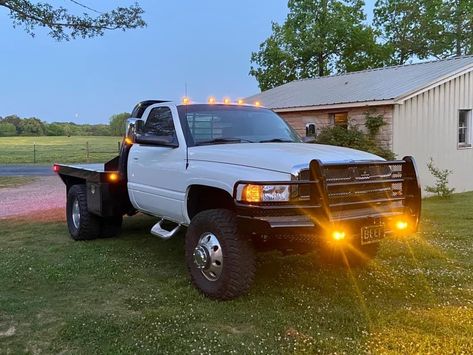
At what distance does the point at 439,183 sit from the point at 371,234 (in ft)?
34.3

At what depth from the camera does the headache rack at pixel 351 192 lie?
4242 mm

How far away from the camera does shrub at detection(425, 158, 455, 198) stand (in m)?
13.3

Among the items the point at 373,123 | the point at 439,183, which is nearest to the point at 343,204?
the point at 373,123

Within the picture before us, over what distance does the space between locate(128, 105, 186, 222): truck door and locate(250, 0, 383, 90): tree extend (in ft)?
87.3

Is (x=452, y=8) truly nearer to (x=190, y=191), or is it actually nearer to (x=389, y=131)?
(x=389, y=131)

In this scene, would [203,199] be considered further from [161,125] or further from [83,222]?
[83,222]

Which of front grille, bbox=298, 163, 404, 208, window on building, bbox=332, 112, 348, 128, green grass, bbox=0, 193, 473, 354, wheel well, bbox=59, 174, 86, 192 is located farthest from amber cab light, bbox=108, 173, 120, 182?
window on building, bbox=332, 112, 348, 128

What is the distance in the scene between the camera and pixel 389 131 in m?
13.4

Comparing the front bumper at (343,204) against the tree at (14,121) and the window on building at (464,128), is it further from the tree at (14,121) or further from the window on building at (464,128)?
the tree at (14,121)

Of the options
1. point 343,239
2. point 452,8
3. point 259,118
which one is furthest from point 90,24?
point 452,8

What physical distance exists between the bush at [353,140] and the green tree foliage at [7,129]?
49.5 metres

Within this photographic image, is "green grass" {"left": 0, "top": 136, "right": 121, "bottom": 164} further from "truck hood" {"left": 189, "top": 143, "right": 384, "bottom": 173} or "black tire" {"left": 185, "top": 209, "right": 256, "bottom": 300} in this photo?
"black tire" {"left": 185, "top": 209, "right": 256, "bottom": 300}

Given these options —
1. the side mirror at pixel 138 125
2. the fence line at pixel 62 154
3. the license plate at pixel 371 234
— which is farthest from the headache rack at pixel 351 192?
the fence line at pixel 62 154

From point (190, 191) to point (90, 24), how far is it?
10.2 m
